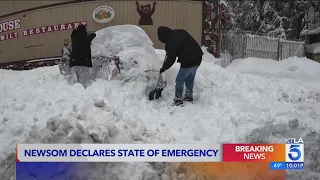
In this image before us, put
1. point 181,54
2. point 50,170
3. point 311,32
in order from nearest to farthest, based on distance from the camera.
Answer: point 50,170, point 181,54, point 311,32

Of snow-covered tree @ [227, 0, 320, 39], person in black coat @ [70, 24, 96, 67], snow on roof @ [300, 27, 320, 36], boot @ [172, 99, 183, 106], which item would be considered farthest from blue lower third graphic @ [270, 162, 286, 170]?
snow on roof @ [300, 27, 320, 36]

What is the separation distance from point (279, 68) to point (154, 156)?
7.55 metres

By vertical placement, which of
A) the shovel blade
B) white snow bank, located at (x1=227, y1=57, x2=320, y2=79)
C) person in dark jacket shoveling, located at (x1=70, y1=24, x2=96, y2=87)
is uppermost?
person in dark jacket shoveling, located at (x1=70, y1=24, x2=96, y2=87)

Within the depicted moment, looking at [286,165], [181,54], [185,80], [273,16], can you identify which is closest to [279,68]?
[185,80]

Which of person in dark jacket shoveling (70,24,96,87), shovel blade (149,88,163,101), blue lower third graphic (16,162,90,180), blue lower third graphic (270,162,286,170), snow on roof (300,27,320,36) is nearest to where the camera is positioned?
blue lower third graphic (16,162,90,180)

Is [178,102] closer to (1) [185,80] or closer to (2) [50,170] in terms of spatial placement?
(1) [185,80]

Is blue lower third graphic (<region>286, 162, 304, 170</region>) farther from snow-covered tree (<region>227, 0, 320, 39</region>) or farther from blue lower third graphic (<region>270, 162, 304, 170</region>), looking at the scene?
snow-covered tree (<region>227, 0, 320, 39</region>)

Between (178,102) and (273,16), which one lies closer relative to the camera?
(178,102)

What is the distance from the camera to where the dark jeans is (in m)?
6.71

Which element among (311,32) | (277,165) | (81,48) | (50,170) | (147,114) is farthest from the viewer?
(311,32)

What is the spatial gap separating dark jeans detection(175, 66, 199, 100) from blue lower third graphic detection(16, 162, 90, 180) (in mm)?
2804

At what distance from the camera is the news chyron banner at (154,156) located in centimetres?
441

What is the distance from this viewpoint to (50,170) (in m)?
4.39

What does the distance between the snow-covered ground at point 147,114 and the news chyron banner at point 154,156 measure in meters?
0.13
